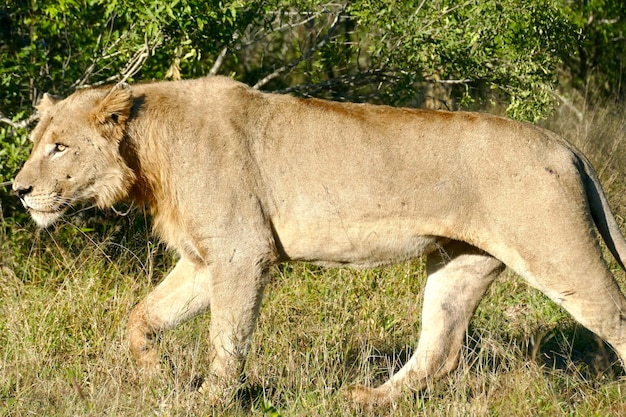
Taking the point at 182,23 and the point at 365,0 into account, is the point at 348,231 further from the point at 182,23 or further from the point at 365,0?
the point at 365,0

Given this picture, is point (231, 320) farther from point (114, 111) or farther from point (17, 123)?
point (17, 123)

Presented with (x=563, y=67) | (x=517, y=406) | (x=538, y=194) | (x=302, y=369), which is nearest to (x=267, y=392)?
(x=302, y=369)

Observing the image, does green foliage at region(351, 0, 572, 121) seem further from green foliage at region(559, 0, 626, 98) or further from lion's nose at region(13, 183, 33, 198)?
green foliage at region(559, 0, 626, 98)

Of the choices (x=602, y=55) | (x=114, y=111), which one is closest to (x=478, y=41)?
(x=114, y=111)

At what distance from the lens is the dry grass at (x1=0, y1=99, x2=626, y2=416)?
5184 millimetres

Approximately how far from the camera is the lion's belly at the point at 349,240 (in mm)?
5438

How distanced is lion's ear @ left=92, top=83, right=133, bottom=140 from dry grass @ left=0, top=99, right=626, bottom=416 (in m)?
1.23

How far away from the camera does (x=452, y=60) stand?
25.4 ft

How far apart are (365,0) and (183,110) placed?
93.4 inches

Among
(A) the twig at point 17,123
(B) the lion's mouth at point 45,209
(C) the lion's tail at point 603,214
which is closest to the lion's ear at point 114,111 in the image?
(B) the lion's mouth at point 45,209

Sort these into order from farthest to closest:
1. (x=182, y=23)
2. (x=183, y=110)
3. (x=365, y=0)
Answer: (x=365, y=0) < (x=182, y=23) < (x=183, y=110)

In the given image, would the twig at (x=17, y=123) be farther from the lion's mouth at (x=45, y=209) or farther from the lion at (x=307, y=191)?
the lion's mouth at (x=45, y=209)

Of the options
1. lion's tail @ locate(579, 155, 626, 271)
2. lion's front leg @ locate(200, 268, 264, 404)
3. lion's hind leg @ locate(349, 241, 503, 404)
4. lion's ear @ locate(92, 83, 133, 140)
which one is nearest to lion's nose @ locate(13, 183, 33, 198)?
lion's ear @ locate(92, 83, 133, 140)

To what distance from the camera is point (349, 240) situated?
5.45 metres
